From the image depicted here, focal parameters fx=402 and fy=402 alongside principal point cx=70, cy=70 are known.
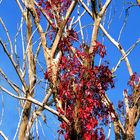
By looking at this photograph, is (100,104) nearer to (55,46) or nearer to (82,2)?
(55,46)

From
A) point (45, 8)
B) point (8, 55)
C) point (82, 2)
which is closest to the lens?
point (8, 55)

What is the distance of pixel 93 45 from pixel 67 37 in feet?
1.76

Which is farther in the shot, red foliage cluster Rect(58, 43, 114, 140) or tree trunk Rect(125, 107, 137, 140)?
tree trunk Rect(125, 107, 137, 140)

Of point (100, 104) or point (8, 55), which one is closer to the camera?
point (100, 104)

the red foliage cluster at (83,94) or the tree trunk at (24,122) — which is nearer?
the red foliage cluster at (83,94)

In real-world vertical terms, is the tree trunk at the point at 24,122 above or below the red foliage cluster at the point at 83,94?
above

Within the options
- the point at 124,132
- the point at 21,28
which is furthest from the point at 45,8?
the point at 124,132

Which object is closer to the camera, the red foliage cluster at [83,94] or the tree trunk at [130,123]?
the red foliage cluster at [83,94]

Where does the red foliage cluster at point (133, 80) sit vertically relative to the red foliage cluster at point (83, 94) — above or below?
above

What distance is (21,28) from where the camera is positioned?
640 cm

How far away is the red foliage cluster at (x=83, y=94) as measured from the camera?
4680 millimetres

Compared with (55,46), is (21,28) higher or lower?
higher

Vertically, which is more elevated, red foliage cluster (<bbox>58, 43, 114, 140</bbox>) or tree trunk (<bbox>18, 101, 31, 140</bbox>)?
tree trunk (<bbox>18, 101, 31, 140</bbox>)

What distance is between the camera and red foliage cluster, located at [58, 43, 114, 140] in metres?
4.68
